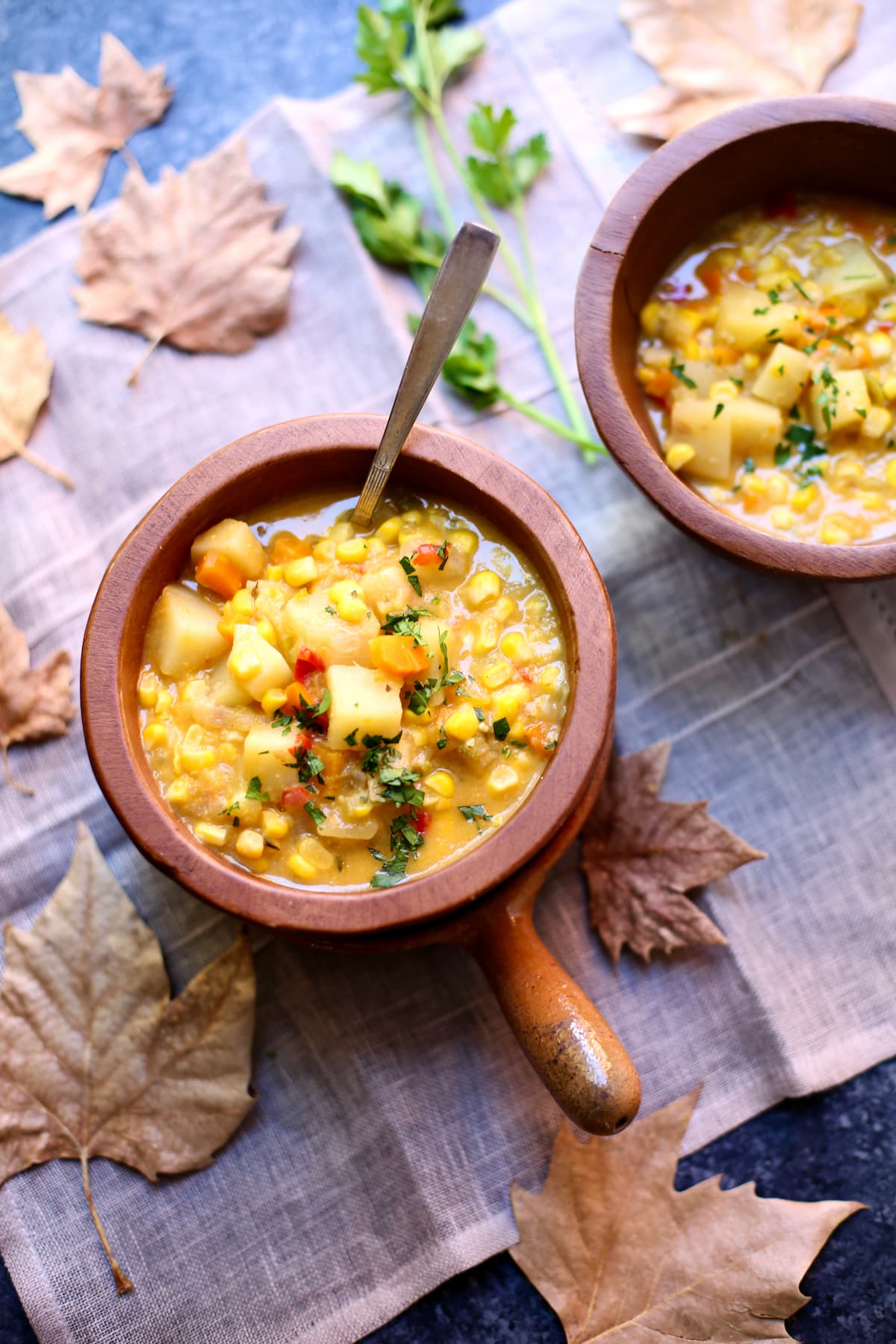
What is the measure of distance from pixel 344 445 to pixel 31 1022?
1788mm

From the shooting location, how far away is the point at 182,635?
2682mm

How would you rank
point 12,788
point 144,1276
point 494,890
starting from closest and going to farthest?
point 494,890 < point 144,1276 < point 12,788

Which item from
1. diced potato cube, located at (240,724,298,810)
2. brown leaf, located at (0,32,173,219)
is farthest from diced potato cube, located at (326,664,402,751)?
brown leaf, located at (0,32,173,219)

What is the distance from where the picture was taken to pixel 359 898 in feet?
8.05

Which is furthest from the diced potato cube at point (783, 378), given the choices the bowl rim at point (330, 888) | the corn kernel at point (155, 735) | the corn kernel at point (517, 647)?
the corn kernel at point (155, 735)

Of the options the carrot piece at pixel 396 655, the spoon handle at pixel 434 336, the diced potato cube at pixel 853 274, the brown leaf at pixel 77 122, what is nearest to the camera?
the spoon handle at pixel 434 336

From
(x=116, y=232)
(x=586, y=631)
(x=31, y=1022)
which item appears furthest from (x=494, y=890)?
(x=116, y=232)

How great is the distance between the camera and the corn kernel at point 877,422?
9.60 ft

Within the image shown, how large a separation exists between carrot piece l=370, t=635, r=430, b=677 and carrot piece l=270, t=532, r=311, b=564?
39 centimetres

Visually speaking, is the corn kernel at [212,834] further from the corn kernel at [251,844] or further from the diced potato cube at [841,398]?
the diced potato cube at [841,398]

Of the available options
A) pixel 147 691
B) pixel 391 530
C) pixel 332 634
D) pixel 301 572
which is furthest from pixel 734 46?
pixel 147 691

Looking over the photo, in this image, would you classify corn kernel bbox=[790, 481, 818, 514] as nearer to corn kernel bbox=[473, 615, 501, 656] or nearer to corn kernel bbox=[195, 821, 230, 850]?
corn kernel bbox=[473, 615, 501, 656]

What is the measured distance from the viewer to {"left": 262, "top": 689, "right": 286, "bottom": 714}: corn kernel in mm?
2588

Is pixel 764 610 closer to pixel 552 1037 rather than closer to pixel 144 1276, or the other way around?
pixel 552 1037
